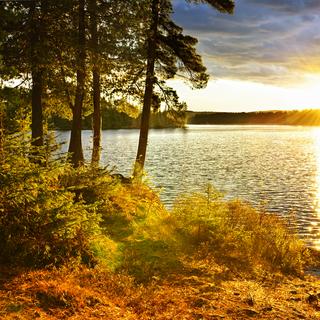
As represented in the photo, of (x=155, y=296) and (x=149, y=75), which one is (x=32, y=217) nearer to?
(x=155, y=296)

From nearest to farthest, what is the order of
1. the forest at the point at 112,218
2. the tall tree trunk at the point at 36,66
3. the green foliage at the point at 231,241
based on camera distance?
1. the forest at the point at 112,218
2. the green foliage at the point at 231,241
3. the tall tree trunk at the point at 36,66

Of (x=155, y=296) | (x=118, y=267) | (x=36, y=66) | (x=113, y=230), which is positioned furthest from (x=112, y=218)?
(x=36, y=66)

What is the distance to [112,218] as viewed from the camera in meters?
12.7

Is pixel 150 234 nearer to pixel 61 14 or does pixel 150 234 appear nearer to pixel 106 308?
pixel 106 308

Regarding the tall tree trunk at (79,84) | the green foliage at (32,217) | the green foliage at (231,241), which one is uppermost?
the tall tree trunk at (79,84)

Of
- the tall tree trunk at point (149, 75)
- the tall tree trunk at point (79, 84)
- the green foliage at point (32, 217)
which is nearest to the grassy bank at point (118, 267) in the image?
the green foliage at point (32, 217)

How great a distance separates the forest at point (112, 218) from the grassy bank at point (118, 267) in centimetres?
3

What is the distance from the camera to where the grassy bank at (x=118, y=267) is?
7312mm

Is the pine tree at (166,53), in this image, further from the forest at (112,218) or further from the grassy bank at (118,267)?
the grassy bank at (118,267)

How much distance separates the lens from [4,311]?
618 cm

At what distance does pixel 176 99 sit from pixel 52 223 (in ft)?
45.8

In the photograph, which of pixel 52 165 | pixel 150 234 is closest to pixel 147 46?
pixel 150 234

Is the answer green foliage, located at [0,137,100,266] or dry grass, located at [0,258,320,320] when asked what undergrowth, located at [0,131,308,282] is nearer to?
green foliage, located at [0,137,100,266]

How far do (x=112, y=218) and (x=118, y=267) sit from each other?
10.8 feet
